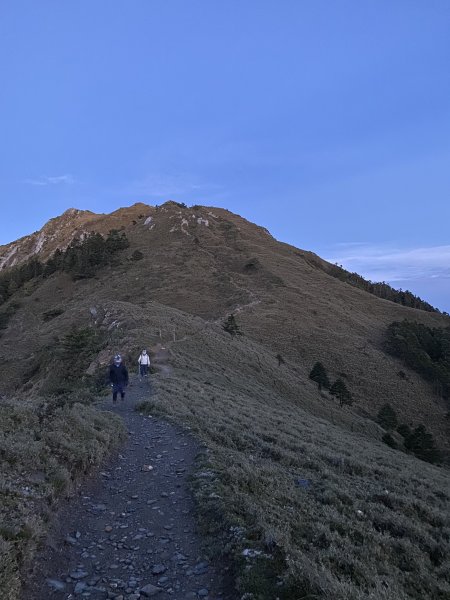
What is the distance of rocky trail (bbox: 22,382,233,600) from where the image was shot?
540 cm

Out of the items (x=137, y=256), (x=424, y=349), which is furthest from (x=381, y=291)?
(x=137, y=256)

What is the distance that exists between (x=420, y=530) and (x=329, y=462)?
5492mm

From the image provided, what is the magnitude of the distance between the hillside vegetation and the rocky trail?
0.48m

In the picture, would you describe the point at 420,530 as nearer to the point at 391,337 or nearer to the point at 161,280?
the point at 391,337

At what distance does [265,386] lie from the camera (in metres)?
34.8

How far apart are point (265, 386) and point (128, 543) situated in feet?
94.3

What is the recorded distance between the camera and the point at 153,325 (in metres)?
39.2

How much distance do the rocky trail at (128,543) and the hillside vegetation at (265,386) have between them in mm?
483

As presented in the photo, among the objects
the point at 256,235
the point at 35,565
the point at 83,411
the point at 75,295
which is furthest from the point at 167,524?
the point at 256,235

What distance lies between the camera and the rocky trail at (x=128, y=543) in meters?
5.40

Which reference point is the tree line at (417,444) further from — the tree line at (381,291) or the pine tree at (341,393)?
the tree line at (381,291)

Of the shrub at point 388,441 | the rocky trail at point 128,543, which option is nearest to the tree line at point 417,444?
the shrub at point 388,441

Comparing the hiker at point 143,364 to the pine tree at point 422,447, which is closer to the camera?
the hiker at point 143,364

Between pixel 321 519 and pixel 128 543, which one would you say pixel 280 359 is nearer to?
pixel 321 519
